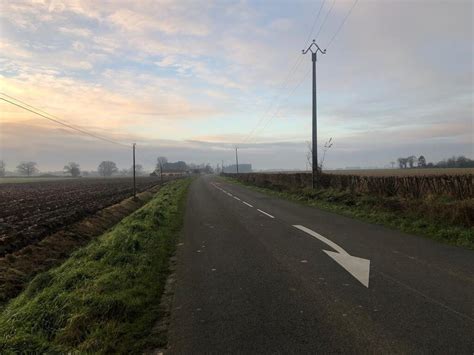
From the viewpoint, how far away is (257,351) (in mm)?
3906

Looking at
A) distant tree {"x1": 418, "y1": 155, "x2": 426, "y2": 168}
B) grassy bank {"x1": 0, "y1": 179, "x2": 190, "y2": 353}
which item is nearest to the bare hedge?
grassy bank {"x1": 0, "y1": 179, "x2": 190, "y2": 353}

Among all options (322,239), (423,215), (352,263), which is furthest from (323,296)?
(423,215)

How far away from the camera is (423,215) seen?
13.2m

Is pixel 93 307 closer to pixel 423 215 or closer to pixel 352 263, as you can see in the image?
pixel 352 263

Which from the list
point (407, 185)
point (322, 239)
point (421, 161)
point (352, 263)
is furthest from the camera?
point (421, 161)

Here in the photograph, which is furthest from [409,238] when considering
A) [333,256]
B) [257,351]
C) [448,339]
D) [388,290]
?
[257,351]

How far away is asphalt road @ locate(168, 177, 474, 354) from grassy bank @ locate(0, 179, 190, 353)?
49 centimetres

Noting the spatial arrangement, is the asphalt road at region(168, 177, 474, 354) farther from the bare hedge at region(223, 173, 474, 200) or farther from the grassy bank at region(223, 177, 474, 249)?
the bare hedge at region(223, 173, 474, 200)

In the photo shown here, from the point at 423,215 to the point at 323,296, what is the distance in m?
9.40

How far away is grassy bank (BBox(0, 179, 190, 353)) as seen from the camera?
436 centimetres

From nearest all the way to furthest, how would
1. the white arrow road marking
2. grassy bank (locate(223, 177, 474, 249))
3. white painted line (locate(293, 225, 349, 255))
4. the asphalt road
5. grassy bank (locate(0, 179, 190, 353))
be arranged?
the asphalt road < grassy bank (locate(0, 179, 190, 353)) < the white arrow road marking < white painted line (locate(293, 225, 349, 255)) < grassy bank (locate(223, 177, 474, 249))

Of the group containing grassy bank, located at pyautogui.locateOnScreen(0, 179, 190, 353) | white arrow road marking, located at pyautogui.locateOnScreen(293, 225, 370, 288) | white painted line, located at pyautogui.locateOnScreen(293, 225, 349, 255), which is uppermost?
white arrow road marking, located at pyautogui.locateOnScreen(293, 225, 370, 288)

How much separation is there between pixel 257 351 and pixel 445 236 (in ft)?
28.9

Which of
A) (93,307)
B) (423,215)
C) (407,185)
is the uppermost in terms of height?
(407,185)
